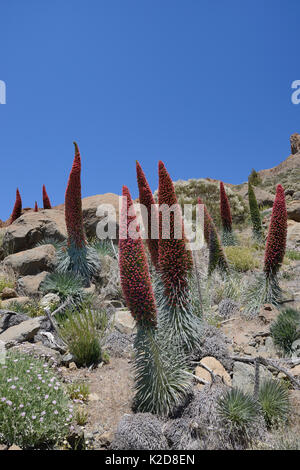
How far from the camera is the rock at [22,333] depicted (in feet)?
17.6

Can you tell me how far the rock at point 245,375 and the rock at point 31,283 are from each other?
5128 millimetres

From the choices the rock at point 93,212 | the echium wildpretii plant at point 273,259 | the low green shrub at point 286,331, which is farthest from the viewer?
the rock at point 93,212

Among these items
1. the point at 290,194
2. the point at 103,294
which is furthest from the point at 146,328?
the point at 290,194

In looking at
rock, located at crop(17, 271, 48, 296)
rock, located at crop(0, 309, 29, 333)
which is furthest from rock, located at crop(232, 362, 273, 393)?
rock, located at crop(17, 271, 48, 296)

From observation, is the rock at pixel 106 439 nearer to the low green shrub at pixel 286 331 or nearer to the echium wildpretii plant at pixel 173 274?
the echium wildpretii plant at pixel 173 274

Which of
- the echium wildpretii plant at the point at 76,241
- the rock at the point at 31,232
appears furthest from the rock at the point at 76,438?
the rock at the point at 31,232

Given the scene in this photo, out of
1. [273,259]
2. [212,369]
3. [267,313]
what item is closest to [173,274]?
[212,369]

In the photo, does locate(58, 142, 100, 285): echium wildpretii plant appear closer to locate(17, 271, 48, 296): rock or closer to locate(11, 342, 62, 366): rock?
locate(17, 271, 48, 296): rock

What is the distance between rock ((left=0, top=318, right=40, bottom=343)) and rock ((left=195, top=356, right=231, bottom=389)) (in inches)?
109

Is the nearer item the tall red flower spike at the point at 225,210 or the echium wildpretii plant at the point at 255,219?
the tall red flower spike at the point at 225,210

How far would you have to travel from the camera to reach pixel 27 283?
8109 mm

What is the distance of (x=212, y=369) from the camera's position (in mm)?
4234

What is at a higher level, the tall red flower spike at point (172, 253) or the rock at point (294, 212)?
the rock at point (294, 212)
